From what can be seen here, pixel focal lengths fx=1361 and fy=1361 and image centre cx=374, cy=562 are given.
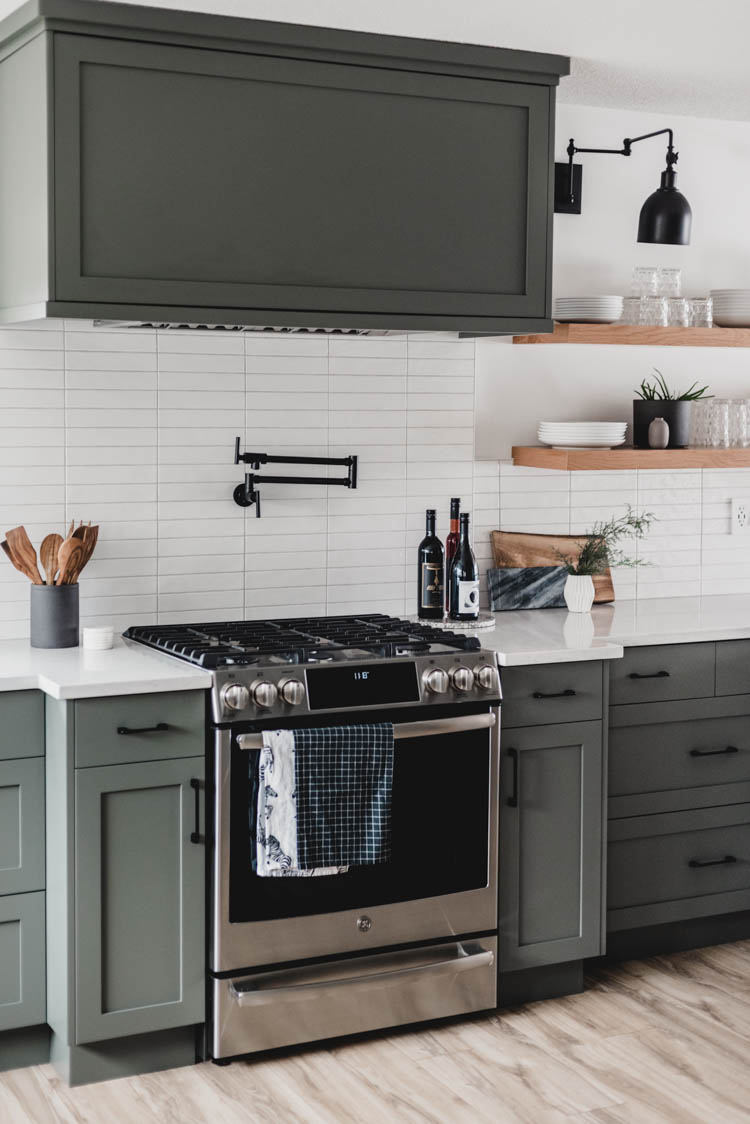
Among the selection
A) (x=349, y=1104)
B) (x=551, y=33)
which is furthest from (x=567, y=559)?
(x=349, y=1104)

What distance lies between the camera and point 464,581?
3.79 m

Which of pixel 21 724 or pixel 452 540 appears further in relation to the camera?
pixel 452 540

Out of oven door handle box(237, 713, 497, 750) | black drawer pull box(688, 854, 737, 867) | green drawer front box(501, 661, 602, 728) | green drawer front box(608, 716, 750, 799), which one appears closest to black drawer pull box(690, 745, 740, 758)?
green drawer front box(608, 716, 750, 799)

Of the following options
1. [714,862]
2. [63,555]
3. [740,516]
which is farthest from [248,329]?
[714,862]

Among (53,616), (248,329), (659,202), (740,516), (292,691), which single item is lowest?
(292,691)

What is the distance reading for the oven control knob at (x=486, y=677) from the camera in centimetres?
330

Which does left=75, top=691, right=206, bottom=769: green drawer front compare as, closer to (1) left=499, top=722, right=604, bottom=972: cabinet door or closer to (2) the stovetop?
(2) the stovetop

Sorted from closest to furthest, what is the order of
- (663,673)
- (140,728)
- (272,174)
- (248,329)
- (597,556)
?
(140,728)
(272,174)
(248,329)
(663,673)
(597,556)

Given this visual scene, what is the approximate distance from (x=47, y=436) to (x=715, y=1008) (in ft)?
7.44

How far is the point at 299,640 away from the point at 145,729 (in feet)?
1.80

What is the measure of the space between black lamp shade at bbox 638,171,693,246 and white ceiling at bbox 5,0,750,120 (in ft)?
1.04

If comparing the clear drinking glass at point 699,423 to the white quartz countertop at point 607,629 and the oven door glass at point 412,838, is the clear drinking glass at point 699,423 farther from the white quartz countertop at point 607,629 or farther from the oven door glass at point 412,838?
the oven door glass at point 412,838

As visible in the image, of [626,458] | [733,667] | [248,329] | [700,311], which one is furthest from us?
[700,311]

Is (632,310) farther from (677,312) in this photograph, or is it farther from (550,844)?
(550,844)
